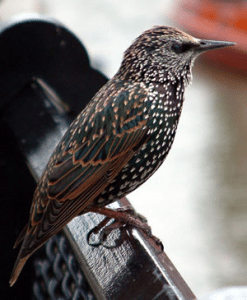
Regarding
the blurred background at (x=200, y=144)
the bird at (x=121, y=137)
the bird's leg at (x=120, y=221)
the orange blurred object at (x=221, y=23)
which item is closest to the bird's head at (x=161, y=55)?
the bird at (x=121, y=137)

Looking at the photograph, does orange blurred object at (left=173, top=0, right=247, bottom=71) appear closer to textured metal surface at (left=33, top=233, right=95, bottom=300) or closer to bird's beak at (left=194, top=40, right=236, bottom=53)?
bird's beak at (left=194, top=40, right=236, bottom=53)

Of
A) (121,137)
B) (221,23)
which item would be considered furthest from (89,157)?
(221,23)

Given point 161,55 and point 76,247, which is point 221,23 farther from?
point 76,247

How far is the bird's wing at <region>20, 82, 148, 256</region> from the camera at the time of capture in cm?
170

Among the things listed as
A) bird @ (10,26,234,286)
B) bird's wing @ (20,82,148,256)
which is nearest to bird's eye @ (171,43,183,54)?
bird @ (10,26,234,286)

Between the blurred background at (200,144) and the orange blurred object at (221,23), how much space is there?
0.03ft

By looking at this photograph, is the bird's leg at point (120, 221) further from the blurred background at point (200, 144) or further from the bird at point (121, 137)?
the blurred background at point (200, 144)

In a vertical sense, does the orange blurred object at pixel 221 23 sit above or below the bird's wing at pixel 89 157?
above

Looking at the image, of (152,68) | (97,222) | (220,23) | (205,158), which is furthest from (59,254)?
(220,23)

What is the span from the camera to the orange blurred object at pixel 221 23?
6.75m

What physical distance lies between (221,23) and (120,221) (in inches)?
216

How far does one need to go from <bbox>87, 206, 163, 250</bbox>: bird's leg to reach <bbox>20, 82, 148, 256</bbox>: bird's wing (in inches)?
2.5

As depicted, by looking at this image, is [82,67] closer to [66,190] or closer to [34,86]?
[34,86]

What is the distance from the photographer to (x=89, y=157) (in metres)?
1.78
